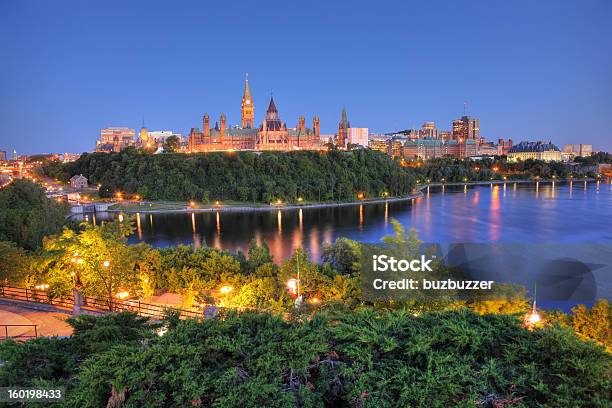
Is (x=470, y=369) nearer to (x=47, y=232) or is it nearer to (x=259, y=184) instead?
(x=47, y=232)

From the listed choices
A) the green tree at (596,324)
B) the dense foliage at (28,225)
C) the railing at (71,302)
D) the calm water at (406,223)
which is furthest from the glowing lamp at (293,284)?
the calm water at (406,223)

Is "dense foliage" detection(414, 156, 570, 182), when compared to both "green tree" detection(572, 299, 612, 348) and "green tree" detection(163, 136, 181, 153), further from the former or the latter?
"green tree" detection(572, 299, 612, 348)

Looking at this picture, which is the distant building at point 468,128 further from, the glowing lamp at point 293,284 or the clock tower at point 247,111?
the glowing lamp at point 293,284

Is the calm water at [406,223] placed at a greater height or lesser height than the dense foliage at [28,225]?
lesser

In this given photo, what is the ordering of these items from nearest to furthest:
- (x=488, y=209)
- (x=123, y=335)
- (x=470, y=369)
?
(x=470, y=369), (x=123, y=335), (x=488, y=209)

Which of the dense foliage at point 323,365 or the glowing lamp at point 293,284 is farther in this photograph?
the glowing lamp at point 293,284

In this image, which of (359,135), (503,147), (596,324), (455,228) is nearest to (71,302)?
(596,324)

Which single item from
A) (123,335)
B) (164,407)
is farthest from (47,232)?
(164,407)
